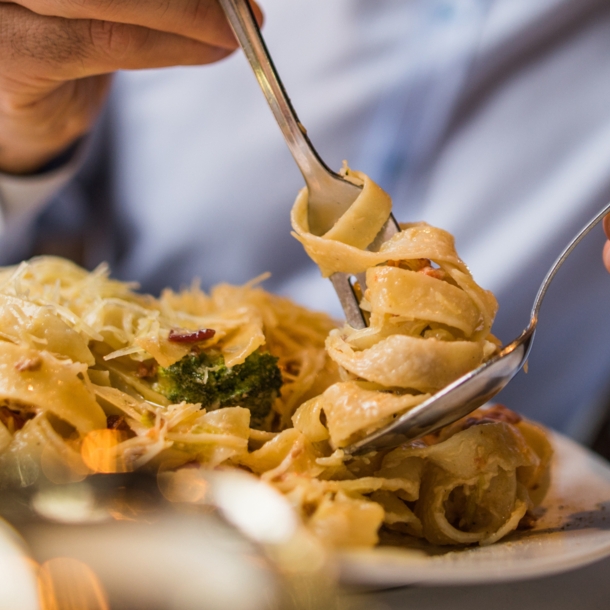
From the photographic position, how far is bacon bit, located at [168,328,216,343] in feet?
4.78

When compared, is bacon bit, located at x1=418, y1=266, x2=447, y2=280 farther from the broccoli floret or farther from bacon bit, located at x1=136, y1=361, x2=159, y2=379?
bacon bit, located at x1=136, y1=361, x2=159, y2=379

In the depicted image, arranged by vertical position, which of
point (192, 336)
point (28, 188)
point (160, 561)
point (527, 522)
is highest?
point (28, 188)

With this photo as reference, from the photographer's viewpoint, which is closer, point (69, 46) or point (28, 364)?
point (28, 364)

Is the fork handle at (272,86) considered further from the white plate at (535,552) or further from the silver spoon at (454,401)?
the white plate at (535,552)

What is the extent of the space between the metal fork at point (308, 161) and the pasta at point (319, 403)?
0.05 meters

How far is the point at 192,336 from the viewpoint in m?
1.48

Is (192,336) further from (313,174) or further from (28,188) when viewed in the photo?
(28,188)

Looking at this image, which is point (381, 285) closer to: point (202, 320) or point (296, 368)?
point (296, 368)

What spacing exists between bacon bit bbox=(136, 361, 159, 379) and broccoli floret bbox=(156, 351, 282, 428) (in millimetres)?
30

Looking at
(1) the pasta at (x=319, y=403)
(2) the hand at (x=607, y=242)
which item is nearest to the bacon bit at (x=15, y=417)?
(1) the pasta at (x=319, y=403)

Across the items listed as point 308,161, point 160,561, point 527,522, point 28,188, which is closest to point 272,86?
point 308,161

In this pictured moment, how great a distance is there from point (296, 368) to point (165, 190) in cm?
255

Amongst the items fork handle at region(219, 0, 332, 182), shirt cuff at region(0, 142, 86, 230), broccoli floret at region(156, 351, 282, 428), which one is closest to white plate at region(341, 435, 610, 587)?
broccoli floret at region(156, 351, 282, 428)

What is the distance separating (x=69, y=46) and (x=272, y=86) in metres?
0.61
